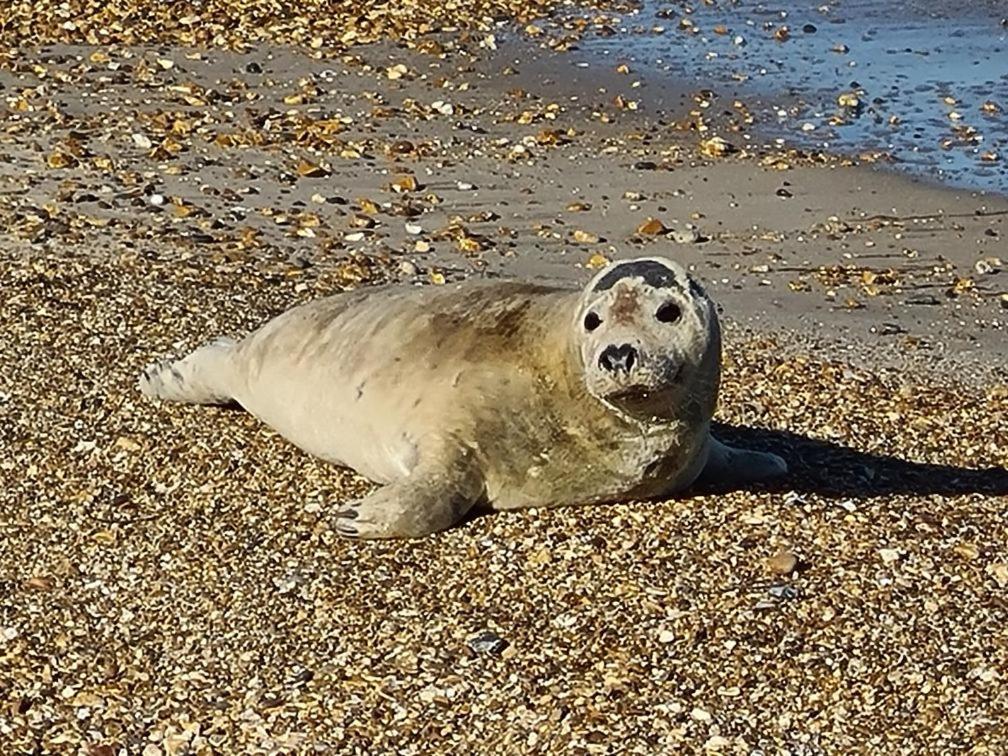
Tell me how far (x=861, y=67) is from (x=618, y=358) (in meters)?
9.54

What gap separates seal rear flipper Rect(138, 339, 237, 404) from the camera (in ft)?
19.9

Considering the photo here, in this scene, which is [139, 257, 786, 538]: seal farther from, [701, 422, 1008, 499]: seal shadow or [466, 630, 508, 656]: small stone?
[466, 630, 508, 656]: small stone

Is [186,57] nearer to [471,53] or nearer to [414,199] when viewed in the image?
[471,53]

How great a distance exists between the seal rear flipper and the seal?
499 millimetres

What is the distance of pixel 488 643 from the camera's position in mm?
4484

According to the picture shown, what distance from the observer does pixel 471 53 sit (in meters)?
13.9

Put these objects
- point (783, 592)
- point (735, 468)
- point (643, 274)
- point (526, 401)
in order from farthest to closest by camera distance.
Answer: point (735, 468) < point (526, 401) < point (643, 274) < point (783, 592)

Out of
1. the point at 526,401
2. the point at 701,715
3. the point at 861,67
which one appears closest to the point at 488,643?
the point at 701,715

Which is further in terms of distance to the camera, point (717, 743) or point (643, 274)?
point (643, 274)

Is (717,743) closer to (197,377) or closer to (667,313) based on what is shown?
(667,313)

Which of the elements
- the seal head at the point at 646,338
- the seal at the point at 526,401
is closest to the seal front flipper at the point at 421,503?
the seal at the point at 526,401

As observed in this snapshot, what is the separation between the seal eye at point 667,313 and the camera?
16.0 feet

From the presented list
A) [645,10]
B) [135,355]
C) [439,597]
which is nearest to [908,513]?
[439,597]

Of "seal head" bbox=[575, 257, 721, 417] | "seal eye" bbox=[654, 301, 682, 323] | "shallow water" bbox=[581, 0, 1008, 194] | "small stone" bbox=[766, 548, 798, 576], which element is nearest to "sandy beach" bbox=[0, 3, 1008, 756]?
"small stone" bbox=[766, 548, 798, 576]
